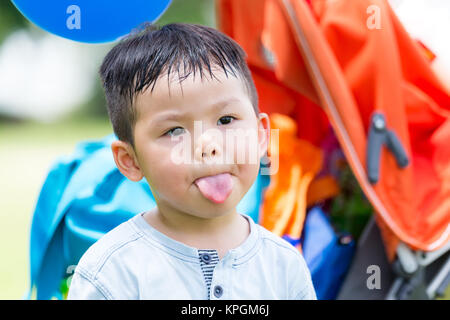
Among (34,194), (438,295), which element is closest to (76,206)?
(438,295)

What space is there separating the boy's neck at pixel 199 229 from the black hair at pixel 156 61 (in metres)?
0.10

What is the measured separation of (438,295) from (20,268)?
1.26 m

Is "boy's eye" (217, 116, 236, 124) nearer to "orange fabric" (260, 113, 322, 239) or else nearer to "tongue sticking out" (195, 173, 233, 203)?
"tongue sticking out" (195, 173, 233, 203)

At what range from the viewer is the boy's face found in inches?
26.6

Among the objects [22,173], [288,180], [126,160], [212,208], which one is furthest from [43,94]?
[212,208]

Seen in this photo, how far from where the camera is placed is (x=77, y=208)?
1221mm

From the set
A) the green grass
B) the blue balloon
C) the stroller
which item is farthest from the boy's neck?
the green grass

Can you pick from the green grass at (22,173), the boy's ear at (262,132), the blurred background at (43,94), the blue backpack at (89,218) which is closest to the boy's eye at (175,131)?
the boy's ear at (262,132)

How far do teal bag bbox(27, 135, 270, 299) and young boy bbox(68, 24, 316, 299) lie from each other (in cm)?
43

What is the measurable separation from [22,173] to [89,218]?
2408 mm

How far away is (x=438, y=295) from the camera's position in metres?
1.39

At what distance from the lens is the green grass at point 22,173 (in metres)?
2.00

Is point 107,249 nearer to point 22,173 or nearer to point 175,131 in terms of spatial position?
point 175,131
